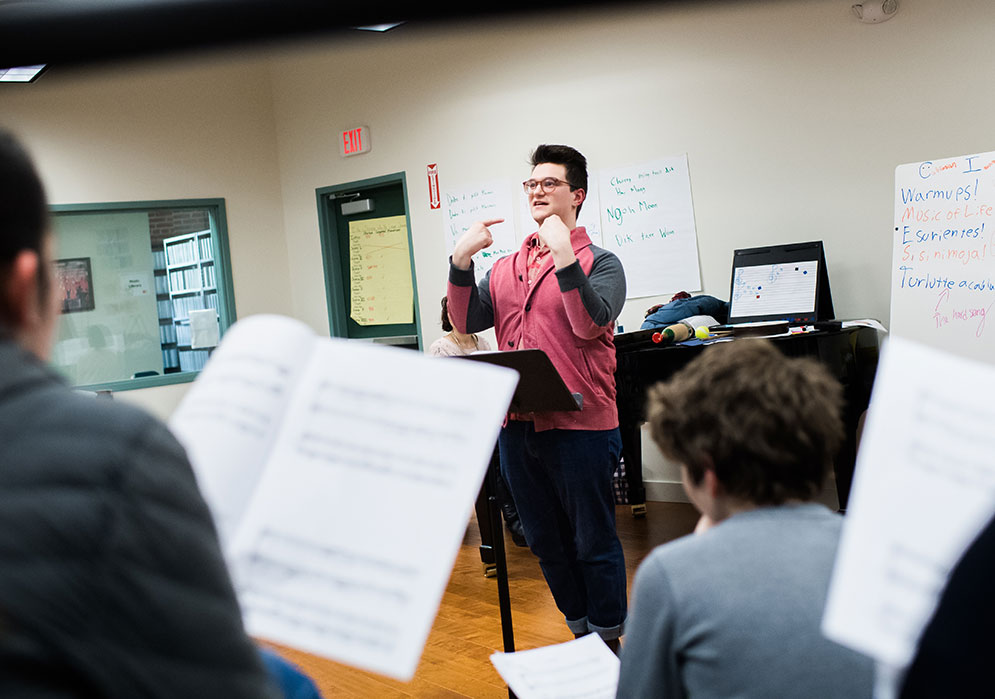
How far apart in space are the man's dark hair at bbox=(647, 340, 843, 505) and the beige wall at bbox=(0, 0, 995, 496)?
2.24 meters

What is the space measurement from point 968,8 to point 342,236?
427 cm

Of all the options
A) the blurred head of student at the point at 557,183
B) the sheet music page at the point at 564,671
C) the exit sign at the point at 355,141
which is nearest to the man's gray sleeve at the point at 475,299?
the blurred head of student at the point at 557,183

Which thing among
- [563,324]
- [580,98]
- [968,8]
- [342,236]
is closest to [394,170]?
[342,236]

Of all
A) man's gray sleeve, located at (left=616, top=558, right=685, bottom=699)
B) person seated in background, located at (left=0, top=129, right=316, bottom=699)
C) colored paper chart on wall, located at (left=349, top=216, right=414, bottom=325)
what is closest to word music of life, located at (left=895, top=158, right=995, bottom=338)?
man's gray sleeve, located at (left=616, top=558, right=685, bottom=699)

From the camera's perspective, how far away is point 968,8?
411cm

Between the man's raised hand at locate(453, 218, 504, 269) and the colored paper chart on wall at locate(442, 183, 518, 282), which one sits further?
the colored paper chart on wall at locate(442, 183, 518, 282)

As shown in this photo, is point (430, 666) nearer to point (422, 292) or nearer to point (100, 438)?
point (100, 438)

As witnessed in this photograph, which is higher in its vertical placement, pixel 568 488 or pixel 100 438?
pixel 100 438

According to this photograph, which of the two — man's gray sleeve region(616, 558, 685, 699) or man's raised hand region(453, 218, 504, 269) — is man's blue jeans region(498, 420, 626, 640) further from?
man's gray sleeve region(616, 558, 685, 699)

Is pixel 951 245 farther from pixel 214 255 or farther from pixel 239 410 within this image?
pixel 214 255

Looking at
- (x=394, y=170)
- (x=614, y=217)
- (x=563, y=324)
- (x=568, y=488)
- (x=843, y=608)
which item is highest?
(x=394, y=170)

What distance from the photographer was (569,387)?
2.59 metres

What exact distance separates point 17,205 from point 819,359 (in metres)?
3.51

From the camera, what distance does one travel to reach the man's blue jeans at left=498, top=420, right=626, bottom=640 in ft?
8.26
